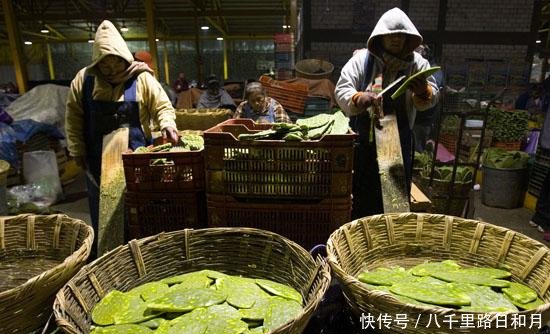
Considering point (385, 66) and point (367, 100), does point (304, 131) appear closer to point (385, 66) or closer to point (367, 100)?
point (367, 100)

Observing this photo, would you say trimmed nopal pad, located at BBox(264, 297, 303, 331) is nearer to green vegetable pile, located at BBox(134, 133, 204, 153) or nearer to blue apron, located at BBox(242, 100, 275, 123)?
green vegetable pile, located at BBox(134, 133, 204, 153)

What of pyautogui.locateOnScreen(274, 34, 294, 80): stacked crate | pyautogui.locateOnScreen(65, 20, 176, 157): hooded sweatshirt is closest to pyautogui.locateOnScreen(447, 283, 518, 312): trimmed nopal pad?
pyautogui.locateOnScreen(65, 20, 176, 157): hooded sweatshirt

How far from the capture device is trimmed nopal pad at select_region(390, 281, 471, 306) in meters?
1.25

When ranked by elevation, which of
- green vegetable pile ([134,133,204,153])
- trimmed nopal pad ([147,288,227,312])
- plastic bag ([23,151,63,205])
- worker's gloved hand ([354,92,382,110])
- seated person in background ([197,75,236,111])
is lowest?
plastic bag ([23,151,63,205])

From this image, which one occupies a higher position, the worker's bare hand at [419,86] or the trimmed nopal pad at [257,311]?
the worker's bare hand at [419,86]

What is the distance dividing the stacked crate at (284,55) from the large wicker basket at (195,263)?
6.70 m

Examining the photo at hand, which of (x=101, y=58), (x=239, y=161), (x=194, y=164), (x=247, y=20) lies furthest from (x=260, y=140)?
(x=247, y=20)

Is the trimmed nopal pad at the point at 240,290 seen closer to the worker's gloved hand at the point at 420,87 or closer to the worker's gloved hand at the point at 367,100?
the worker's gloved hand at the point at 367,100

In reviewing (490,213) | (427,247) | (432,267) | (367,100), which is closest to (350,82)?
(367,100)

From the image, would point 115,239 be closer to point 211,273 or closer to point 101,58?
point 211,273

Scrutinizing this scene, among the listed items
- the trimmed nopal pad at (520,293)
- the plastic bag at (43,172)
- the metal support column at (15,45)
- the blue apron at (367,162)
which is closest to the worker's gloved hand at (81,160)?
the blue apron at (367,162)

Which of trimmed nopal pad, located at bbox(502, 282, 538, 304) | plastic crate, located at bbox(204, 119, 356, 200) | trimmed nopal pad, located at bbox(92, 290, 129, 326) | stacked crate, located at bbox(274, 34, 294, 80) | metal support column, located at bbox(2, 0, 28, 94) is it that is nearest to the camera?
trimmed nopal pad, located at bbox(92, 290, 129, 326)

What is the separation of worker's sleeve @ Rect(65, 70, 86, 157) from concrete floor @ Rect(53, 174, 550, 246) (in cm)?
248

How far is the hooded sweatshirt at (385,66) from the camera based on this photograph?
2.39 metres
